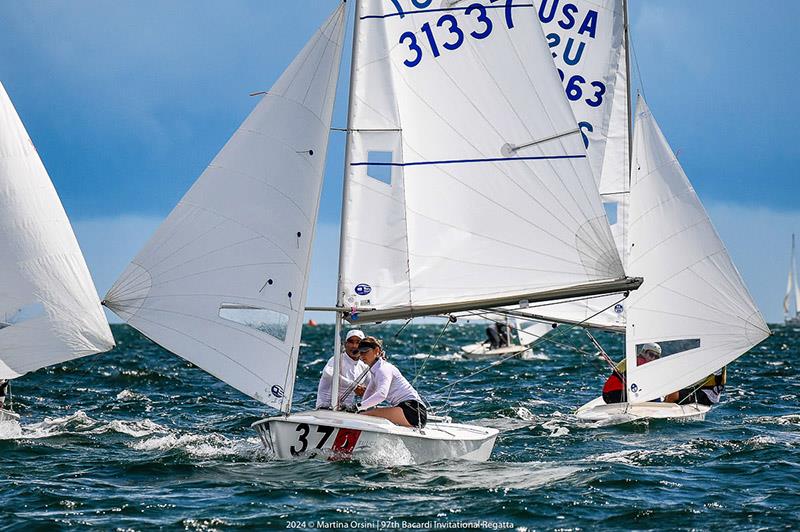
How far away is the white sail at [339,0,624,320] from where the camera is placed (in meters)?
11.5

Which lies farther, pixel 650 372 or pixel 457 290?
pixel 650 372

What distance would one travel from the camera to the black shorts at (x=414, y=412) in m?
11.5

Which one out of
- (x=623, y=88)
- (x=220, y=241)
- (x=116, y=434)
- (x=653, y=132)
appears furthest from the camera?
(x=623, y=88)

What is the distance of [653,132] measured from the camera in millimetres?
17391

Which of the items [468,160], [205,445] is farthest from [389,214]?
Answer: [205,445]

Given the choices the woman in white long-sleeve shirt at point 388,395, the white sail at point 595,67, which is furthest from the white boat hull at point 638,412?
the woman in white long-sleeve shirt at point 388,395

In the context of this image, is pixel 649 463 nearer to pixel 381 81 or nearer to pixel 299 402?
pixel 381 81

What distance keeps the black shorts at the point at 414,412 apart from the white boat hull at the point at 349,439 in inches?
7.4

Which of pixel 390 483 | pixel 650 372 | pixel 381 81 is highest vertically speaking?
pixel 381 81

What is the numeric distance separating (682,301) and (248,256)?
307 inches

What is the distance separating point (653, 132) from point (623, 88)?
161cm

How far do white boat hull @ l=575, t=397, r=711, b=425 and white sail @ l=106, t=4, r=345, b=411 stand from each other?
6.47 meters

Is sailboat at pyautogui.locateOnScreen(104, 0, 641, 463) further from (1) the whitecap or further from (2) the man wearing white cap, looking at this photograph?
(1) the whitecap

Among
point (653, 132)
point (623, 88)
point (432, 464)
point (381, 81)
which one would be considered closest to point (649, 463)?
point (432, 464)
